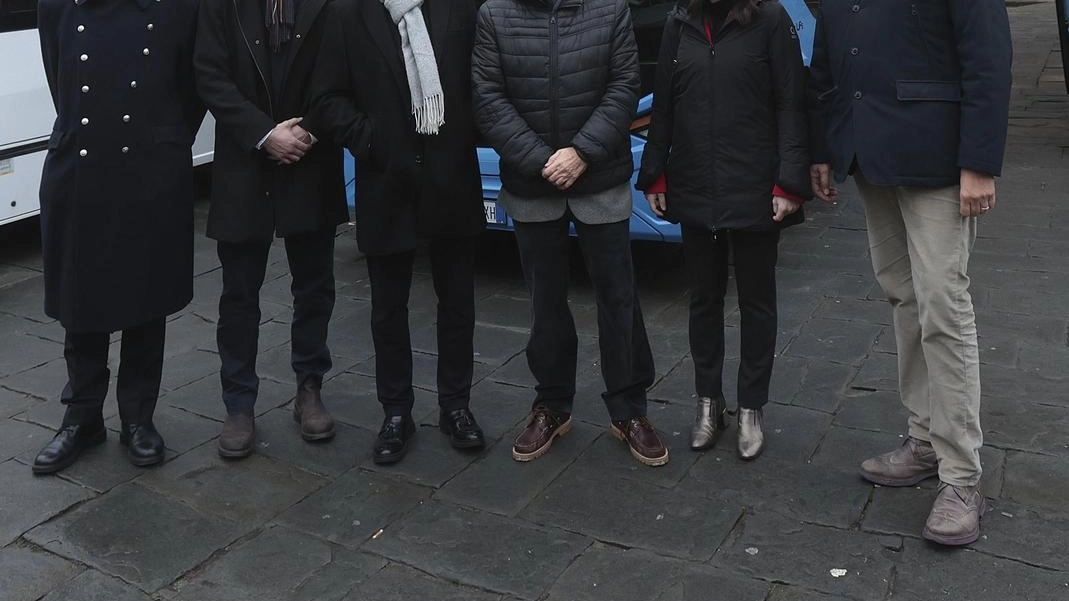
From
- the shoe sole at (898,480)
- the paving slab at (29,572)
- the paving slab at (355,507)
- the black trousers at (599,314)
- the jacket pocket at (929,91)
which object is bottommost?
the paving slab at (355,507)

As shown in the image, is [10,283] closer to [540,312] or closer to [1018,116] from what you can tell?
[540,312]

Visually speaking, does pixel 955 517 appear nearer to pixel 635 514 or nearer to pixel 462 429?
pixel 635 514

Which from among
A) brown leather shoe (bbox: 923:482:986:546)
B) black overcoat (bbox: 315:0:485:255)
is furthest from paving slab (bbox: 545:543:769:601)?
black overcoat (bbox: 315:0:485:255)

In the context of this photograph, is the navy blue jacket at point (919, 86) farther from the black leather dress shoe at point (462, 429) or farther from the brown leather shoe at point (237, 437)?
the brown leather shoe at point (237, 437)

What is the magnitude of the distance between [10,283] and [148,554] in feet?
11.7

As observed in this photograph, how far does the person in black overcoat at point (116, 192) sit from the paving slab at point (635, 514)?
56.5 inches

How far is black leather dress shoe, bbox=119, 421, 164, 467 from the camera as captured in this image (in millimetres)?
4020

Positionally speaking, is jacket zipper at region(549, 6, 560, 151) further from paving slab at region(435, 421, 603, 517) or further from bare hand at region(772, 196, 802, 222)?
paving slab at region(435, 421, 603, 517)

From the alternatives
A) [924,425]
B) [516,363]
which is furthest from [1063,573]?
[516,363]

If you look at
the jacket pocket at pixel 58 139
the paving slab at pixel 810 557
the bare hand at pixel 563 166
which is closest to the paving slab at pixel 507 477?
the paving slab at pixel 810 557

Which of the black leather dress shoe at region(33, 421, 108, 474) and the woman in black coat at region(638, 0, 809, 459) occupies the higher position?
the woman in black coat at region(638, 0, 809, 459)

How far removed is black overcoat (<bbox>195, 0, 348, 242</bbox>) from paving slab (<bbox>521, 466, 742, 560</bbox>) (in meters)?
1.28

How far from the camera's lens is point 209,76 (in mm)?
3863

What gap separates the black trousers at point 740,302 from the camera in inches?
151
